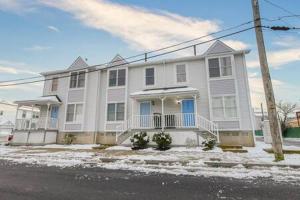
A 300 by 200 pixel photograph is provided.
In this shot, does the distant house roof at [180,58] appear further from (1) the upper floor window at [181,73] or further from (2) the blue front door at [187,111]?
(2) the blue front door at [187,111]

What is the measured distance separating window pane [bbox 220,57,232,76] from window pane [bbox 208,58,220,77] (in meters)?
0.39

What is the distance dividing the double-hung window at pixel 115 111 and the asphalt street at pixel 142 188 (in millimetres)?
11445

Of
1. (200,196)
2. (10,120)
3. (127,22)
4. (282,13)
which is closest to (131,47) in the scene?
(127,22)

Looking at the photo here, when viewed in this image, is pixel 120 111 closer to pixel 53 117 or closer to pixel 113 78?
pixel 113 78

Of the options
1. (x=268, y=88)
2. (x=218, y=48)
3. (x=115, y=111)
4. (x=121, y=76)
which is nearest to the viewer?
(x=268, y=88)

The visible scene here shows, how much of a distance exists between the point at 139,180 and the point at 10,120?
44839 mm

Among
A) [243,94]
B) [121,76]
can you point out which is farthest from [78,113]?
[243,94]

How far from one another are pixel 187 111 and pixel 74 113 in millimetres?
10890

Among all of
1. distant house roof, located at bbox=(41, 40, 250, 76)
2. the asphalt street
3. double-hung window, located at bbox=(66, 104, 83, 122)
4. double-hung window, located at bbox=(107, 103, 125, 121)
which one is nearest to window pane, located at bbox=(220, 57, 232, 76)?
distant house roof, located at bbox=(41, 40, 250, 76)

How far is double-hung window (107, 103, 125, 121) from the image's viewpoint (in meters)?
16.7

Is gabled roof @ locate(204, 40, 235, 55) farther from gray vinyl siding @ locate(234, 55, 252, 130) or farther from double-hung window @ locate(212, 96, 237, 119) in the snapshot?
double-hung window @ locate(212, 96, 237, 119)

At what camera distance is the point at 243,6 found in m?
10.3

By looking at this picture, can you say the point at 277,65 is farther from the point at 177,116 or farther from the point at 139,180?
the point at 139,180

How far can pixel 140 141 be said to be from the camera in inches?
508
